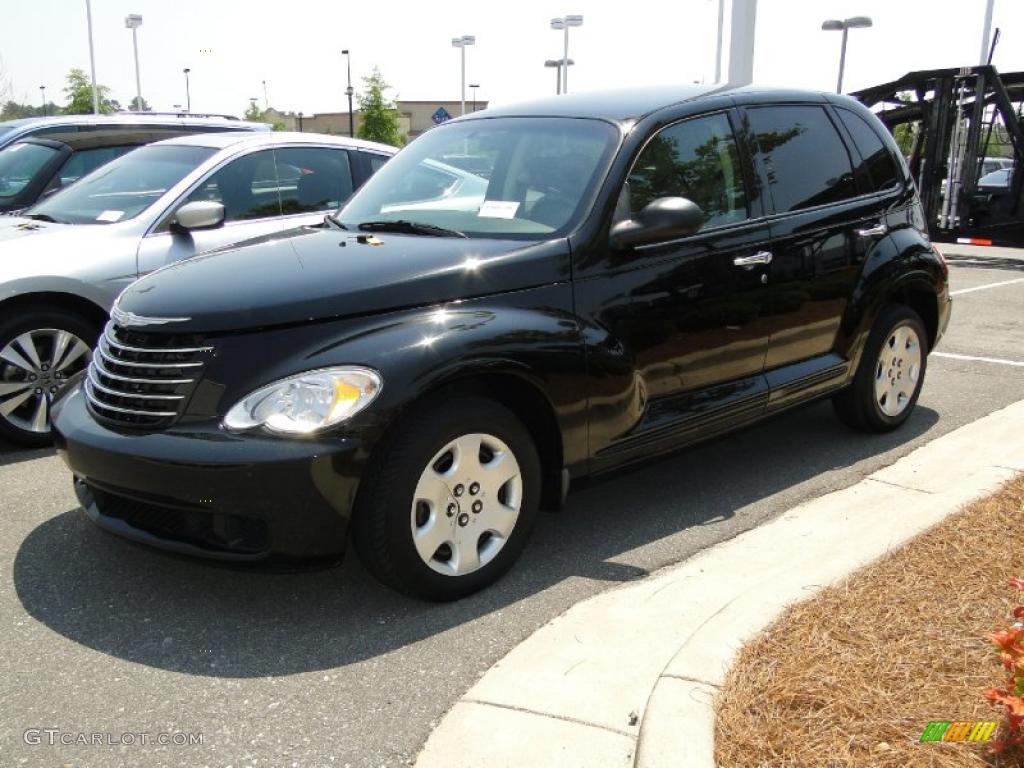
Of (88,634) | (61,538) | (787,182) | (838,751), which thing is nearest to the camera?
(838,751)

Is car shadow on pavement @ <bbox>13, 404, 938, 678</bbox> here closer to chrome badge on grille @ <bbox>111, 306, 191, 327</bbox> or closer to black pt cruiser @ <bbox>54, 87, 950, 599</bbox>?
black pt cruiser @ <bbox>54, 87, 950, 599</bbox>

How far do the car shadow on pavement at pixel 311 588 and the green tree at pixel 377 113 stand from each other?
176ft

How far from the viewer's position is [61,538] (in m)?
4.25

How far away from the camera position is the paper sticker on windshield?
416 cm

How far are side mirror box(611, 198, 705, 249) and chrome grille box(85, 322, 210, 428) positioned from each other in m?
1.69

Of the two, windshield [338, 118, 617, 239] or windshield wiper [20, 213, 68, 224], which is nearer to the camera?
windshield [338, 118, 617, 239]

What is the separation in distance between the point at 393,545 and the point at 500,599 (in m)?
0.56

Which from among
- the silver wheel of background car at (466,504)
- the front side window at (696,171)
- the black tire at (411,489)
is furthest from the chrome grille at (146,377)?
the front side window at (696,171)

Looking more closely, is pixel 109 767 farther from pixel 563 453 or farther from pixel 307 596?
pixel 563 453

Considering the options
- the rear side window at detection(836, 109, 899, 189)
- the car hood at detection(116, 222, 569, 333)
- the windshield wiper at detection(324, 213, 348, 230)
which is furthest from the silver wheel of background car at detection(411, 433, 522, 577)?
the rear side window at detection(836, 109, 899, 189)

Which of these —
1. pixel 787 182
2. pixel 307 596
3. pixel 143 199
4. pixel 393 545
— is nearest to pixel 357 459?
pixel 393 545

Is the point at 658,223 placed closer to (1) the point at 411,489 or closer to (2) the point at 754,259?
(2) the point at 754,259

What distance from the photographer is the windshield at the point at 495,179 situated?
4.11 meters

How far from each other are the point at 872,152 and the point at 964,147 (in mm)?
10274
